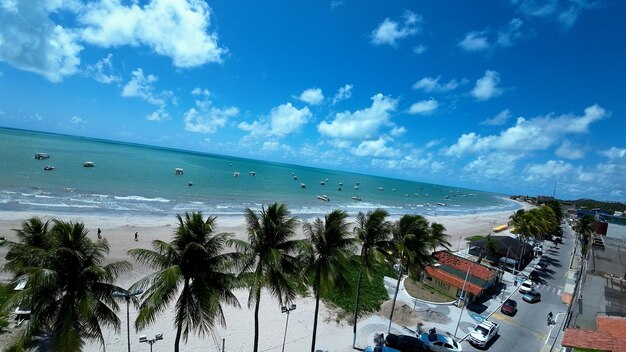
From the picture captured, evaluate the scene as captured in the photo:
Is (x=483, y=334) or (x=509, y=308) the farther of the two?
(x=509, y=308)

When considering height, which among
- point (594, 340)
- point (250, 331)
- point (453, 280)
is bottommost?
point (250, 331)

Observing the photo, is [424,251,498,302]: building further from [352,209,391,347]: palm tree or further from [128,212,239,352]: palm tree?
[128,212,239,352]: palm tree

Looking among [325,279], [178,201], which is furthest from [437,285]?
[178,201]

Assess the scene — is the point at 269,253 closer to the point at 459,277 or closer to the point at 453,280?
the point at 453,280

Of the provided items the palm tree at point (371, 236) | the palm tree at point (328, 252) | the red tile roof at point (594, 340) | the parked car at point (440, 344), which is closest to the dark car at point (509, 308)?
the parked car at point (440, 344)

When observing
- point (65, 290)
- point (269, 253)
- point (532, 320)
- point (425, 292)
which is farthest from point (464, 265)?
point (65, 290)

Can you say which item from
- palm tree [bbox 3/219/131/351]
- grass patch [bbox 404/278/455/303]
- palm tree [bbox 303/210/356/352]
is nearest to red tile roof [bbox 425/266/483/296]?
grass patch [bbox 404/278/455/303]

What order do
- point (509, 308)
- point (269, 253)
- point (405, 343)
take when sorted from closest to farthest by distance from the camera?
point (269, 253) → point (405, 343) → point (509, 308)
